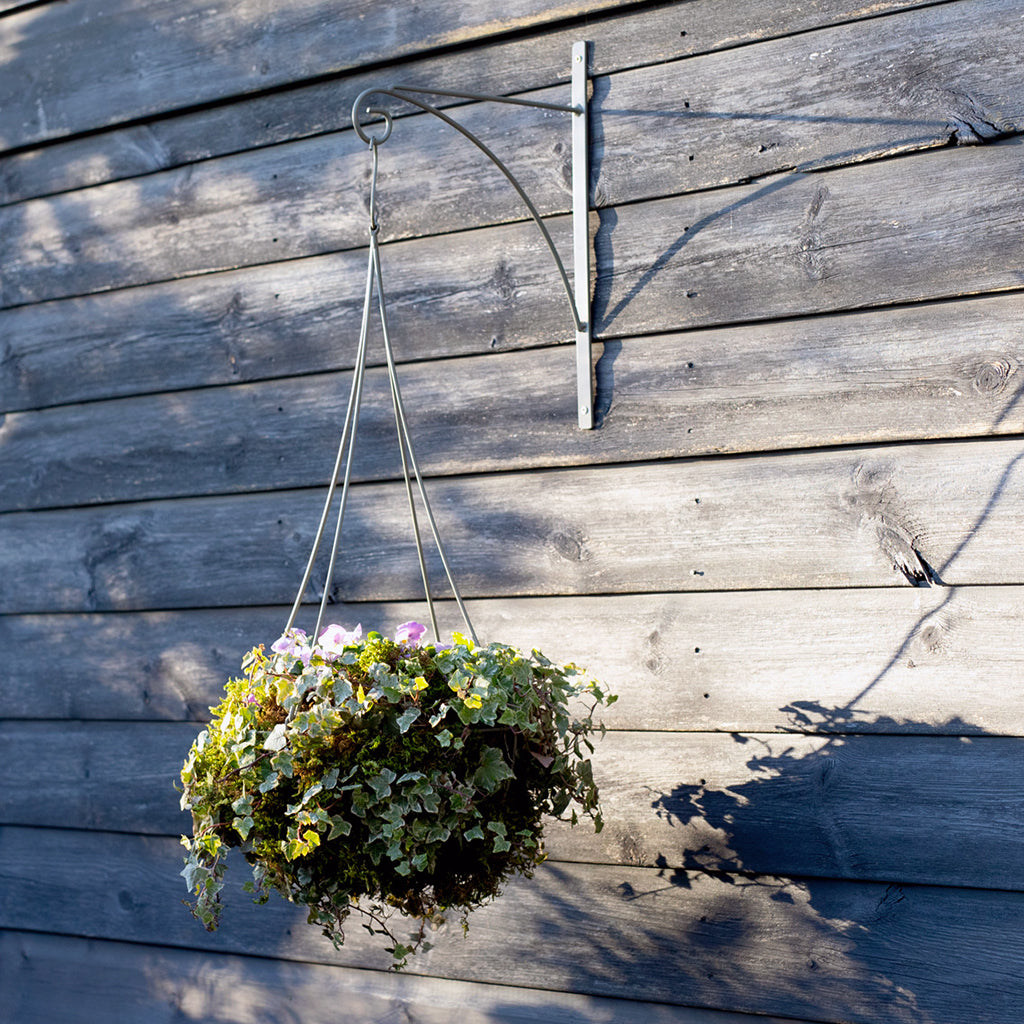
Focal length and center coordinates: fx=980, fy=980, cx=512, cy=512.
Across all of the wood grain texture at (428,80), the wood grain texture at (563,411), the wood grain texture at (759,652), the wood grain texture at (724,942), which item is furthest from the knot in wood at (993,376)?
the wood grain texture at (724,942)

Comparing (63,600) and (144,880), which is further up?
(63,600)

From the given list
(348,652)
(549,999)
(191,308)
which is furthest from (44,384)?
(549,999)

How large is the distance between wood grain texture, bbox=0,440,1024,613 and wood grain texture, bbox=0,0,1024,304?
0.44m

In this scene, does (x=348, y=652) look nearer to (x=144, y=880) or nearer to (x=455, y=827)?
(x=455, y=827)

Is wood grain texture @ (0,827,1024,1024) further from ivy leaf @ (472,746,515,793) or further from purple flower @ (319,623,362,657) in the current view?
purple flower @ (319,623,362,657)

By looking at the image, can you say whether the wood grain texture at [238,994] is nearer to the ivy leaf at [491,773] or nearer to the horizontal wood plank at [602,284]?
the ivy leaf at [491,773]

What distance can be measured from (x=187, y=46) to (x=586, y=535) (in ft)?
3.99

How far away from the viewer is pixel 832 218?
55.4 inches

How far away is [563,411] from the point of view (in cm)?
155

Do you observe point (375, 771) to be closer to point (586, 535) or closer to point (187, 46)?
point (586, 535)

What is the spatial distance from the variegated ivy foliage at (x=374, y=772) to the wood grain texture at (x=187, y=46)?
1060mm

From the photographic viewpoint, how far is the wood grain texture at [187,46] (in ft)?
5.45

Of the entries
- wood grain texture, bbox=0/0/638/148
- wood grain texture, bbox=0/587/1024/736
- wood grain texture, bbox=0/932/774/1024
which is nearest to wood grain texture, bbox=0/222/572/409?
wood grain texture, bbox=0/0/638/148

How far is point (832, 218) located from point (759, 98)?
8.5 inches
